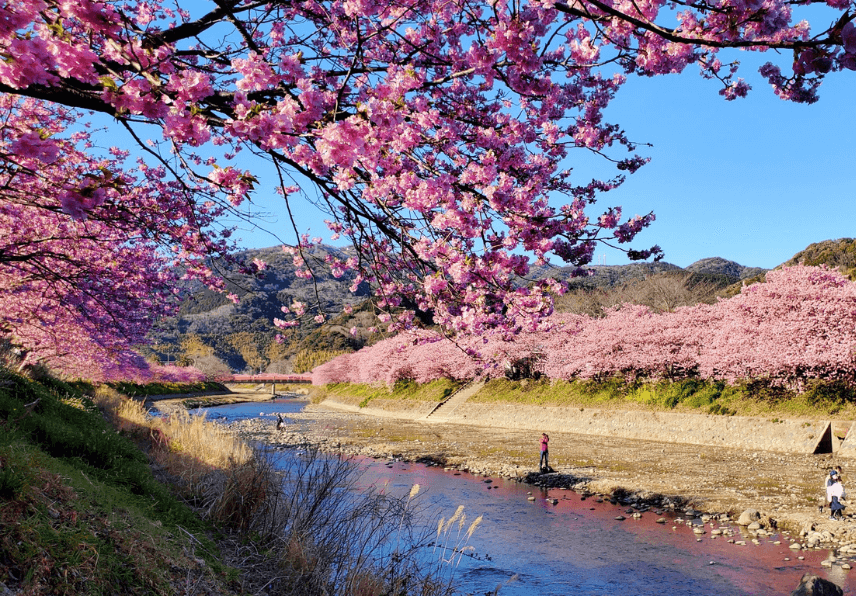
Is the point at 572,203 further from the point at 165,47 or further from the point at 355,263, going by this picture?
the point at 165,47

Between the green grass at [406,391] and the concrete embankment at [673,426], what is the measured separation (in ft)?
16.2

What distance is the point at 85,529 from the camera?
4859 millimetres

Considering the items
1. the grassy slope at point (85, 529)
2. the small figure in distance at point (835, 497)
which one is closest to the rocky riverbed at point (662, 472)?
the small figure in distance at point (835, 497)

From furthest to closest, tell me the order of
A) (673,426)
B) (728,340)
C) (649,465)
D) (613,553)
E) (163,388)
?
1. (163,388)
2. (673,426)
3. (728,340)
4. (649,465)
5. (613,553)

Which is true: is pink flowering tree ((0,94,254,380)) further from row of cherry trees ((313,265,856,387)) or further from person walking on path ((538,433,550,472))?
person walking on path ((538,433,550,472))

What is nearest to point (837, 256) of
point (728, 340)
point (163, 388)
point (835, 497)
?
point (728, 340)

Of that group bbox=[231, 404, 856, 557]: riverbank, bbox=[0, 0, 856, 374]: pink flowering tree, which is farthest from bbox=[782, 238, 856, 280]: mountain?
bbox=[0, 0, 856, 374]: pink flowering tree

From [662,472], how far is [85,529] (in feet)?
61.4

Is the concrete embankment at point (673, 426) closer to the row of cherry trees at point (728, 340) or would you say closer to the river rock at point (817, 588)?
the row of cherry trees at point (728, 340)

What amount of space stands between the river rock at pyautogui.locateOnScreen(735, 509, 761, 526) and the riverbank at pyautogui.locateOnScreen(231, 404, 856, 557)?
16 centimetres

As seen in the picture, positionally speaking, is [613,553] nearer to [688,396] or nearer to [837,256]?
[688,396]

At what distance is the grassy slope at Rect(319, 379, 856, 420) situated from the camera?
72.1 feet

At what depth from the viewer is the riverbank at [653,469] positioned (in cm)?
1381

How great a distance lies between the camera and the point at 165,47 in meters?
3.96
